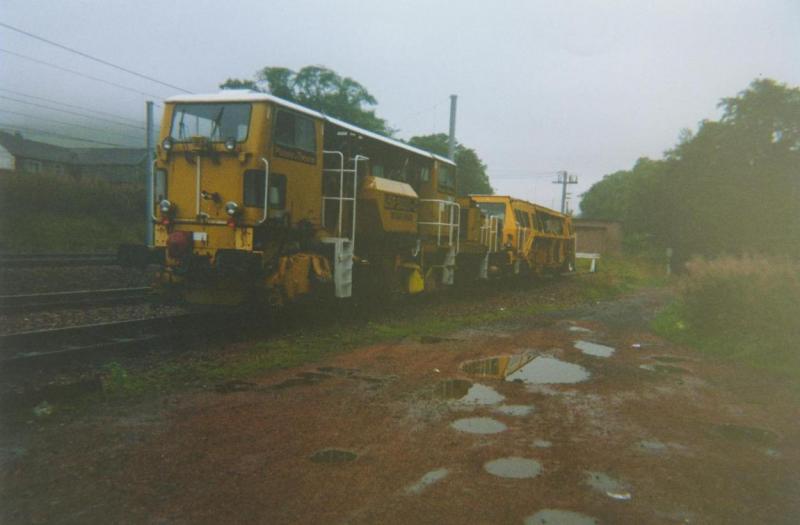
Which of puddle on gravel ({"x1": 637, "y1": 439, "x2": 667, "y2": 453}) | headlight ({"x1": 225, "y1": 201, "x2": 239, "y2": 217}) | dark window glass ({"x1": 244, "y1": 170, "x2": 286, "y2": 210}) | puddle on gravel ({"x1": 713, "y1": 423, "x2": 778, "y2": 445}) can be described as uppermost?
dark window glass ({"x1": 244, "y1": 170, "x2": 286, "y2": 210})

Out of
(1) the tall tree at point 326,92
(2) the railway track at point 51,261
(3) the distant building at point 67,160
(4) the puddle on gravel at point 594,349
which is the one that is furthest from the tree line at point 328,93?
(4) the puddle on gravel at point 594,349

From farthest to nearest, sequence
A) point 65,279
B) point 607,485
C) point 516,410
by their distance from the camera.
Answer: point 65,279, point 516,410, point 607,485

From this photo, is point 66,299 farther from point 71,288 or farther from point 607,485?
point 607,485

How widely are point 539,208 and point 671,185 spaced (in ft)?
48.1

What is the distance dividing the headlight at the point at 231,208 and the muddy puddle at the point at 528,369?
12.9 ft

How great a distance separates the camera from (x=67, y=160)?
5094 cm

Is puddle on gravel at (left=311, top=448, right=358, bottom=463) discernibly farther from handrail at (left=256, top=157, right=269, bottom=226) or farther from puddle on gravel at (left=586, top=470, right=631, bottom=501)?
handrail at (left=256, top=157, right=269, bottom=226)

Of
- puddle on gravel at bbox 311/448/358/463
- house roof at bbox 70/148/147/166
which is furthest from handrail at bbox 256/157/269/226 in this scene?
house roof at bbox 70/148/147/166

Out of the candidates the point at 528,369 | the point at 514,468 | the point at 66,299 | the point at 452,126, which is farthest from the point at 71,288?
the point at 452,126

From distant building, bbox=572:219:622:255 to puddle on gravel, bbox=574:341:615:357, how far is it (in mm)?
44893

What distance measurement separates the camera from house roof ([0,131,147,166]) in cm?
4728

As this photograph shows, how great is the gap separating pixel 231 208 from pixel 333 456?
5156 mm

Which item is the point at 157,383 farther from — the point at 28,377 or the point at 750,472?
the point at 750,472

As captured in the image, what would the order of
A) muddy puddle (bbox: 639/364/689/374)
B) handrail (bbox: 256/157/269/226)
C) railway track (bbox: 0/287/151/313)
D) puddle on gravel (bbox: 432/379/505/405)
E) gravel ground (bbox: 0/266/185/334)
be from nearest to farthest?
puddle on gravel (bbox: 432/379/505/405), muddy puddle (bbox: 639/364/689/374), handrail (bbox: 256/157/269/226), gravel ground (bbox: 0/266/185/334), railway track (bbox: 0/287/151/313)
